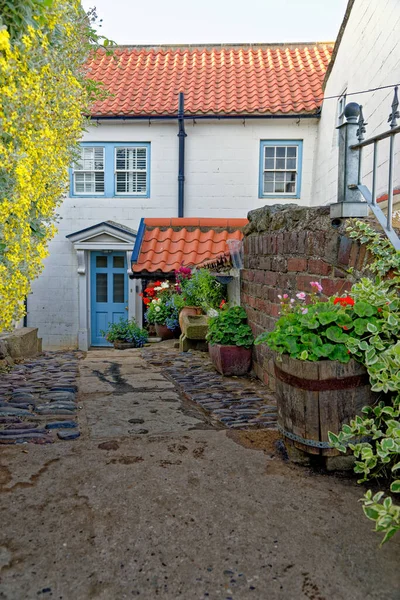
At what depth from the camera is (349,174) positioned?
3.48 m

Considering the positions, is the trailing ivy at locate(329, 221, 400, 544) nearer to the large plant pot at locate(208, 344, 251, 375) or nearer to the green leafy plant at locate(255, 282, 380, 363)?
the green leafy plant at locate(255, 282, 380, 363)

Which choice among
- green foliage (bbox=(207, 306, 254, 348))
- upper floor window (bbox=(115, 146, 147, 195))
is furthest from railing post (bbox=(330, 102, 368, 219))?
upper floor window (bbox=(115, 146, 147, 195))

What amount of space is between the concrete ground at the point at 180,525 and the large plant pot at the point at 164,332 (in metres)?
7.22

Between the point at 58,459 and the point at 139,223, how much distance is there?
956 cm

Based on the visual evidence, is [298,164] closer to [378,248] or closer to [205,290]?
[205,290]

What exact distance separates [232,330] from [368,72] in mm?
5176

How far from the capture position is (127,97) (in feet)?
40.3

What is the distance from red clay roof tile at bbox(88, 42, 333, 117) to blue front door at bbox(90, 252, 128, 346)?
347 centimetres

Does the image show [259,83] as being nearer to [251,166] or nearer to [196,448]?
[251,166]

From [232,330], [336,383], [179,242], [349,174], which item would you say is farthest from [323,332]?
[179,242]

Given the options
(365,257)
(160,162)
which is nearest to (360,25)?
(160,162)

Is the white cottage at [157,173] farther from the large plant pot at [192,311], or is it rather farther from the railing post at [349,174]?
the railing post at [349,174]

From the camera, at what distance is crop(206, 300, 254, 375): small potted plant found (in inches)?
227

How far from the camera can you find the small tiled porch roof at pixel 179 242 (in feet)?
35.2
